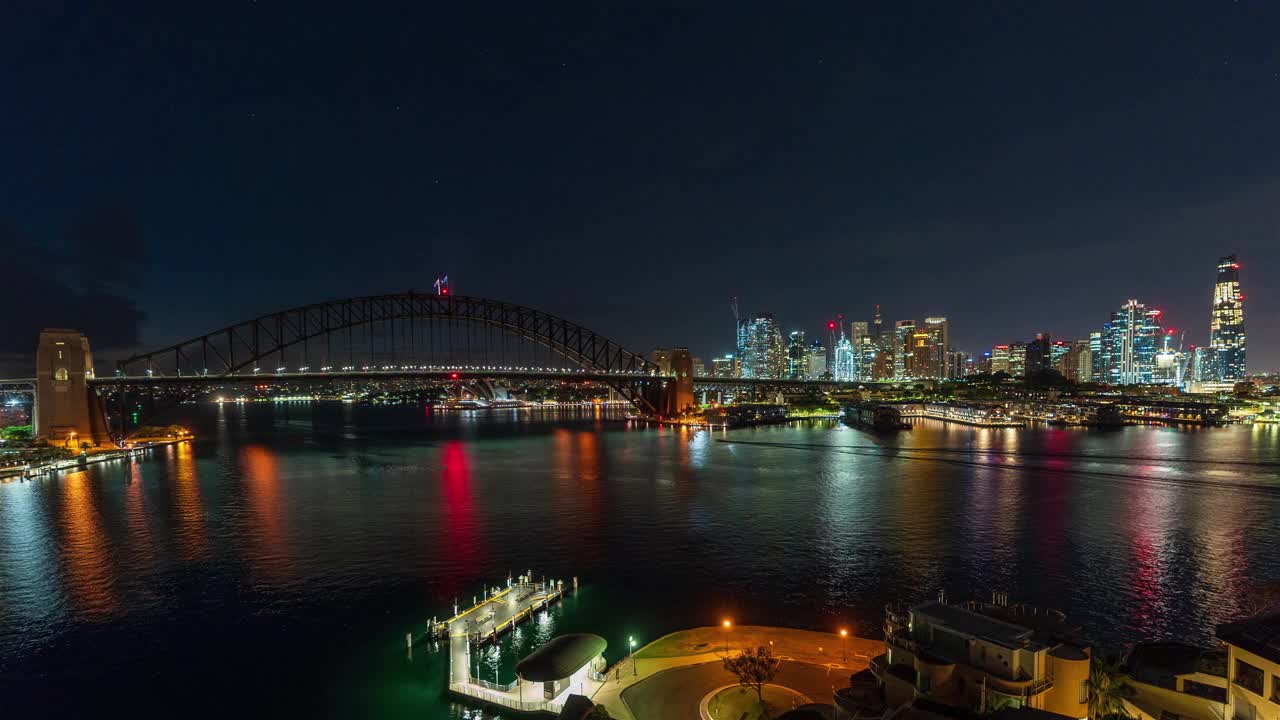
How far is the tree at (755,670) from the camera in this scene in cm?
1218

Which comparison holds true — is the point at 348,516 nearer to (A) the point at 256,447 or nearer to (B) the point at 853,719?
(B) the point at 853,719

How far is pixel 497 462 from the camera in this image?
51250mm

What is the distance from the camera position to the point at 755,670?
12.1 m

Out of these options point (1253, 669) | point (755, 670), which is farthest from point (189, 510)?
point (1253, 669)

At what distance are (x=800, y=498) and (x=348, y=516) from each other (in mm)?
22533

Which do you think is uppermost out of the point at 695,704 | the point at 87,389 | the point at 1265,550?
the point at 87,389

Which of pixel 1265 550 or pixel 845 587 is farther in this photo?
pixel 1265 550

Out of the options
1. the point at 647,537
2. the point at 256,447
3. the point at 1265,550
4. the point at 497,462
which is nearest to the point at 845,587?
the point at 647,537

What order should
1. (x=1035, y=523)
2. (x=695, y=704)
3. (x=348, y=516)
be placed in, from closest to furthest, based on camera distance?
(x=695, y=704) → (x=1035, y=523) → (x=348, y=516)

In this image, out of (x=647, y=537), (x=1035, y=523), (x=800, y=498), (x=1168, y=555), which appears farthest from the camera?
(x=800, y=498)

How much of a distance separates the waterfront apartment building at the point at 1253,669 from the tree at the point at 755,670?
6858 mm

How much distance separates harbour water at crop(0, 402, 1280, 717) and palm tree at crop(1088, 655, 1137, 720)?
5994mm

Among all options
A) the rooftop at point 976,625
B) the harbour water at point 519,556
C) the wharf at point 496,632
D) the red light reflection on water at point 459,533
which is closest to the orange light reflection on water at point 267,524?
the harbour water at point 519,556

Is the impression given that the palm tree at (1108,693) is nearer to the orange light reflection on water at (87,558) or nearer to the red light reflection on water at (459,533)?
the red light reflection on water at (459,533)
